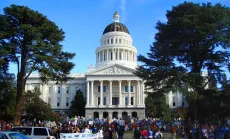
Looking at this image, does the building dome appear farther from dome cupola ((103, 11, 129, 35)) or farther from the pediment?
the pediment

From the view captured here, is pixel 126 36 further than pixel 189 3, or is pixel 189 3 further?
pixel 126 36

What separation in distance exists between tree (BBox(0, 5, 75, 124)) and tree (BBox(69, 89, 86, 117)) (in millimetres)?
58580

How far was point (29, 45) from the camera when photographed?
2956 cm

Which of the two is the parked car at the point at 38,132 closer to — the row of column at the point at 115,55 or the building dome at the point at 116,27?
the row of column at the point at 115,55

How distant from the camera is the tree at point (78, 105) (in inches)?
3504

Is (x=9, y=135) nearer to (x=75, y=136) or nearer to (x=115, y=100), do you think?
(x=75, y=136)

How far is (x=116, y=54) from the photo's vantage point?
10381 cm

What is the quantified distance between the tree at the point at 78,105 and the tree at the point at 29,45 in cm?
5858

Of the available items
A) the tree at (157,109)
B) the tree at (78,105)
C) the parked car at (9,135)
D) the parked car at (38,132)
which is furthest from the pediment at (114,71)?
the parked car at (9,135)

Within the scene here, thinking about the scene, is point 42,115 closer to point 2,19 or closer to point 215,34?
point 2,19

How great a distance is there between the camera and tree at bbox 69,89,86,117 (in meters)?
89.0

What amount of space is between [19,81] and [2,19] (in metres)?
6.00

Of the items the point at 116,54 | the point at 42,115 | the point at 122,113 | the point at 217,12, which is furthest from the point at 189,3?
the point at 116,54

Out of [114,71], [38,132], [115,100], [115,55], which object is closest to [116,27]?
[115,55]
